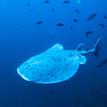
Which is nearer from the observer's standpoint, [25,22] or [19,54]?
[19,54]

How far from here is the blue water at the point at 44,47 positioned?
769 cm

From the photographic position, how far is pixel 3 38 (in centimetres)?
1127

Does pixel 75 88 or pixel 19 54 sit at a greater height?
pixel 75 88

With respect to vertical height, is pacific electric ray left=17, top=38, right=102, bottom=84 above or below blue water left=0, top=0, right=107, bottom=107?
above

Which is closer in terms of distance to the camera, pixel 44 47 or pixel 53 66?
pixel 53 66

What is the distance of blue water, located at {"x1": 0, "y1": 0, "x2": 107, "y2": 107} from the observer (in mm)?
7688

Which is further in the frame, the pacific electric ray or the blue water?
the blue water

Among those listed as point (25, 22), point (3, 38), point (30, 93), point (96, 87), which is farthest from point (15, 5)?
point (96, 87)

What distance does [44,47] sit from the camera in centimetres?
1312

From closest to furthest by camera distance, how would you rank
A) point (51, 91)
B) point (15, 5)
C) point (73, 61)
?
point (73, 61), point (51, 91), point (15, 5)

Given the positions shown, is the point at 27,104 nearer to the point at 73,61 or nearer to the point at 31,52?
the point at 73,61

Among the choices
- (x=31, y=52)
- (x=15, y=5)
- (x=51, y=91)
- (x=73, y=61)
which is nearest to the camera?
(x=73, y=61)

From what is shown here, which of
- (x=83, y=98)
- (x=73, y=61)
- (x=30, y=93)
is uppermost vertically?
(x=73, y=61)

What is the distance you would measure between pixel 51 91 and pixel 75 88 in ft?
2.73
